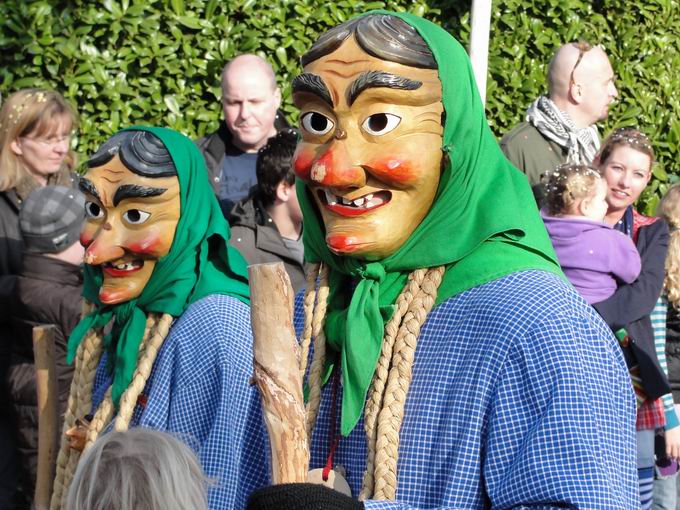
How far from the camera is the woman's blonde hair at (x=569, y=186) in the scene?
4258mm

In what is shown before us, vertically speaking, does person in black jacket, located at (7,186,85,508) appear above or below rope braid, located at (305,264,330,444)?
below

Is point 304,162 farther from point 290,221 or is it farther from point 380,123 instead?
point 290,221

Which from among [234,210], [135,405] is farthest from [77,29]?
[135,405]

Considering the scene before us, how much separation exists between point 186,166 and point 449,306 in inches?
52.9

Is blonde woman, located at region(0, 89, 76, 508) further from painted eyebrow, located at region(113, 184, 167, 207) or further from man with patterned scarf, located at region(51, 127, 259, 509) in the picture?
painted eyebrow, located at region(113, 184, 167, 207)

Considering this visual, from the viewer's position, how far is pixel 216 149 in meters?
5.30

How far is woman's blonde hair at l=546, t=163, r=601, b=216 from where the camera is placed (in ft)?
14.0

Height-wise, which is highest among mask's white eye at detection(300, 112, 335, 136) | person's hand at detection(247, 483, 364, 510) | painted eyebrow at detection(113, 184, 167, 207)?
mask's white eye at detection(300, 112, 335, 136)

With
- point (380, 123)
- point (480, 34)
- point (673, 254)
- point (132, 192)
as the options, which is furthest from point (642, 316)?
point (380, 123)

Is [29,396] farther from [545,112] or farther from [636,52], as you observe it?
[636,52]

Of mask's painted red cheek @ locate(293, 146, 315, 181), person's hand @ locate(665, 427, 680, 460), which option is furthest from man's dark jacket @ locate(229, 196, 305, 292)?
mask's painted red cheek @ locate(293, 146, 315, 181)

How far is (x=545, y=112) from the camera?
523 cm

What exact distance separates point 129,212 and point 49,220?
153cm

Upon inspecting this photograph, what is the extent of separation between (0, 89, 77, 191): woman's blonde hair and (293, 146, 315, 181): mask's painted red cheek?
311 cm
